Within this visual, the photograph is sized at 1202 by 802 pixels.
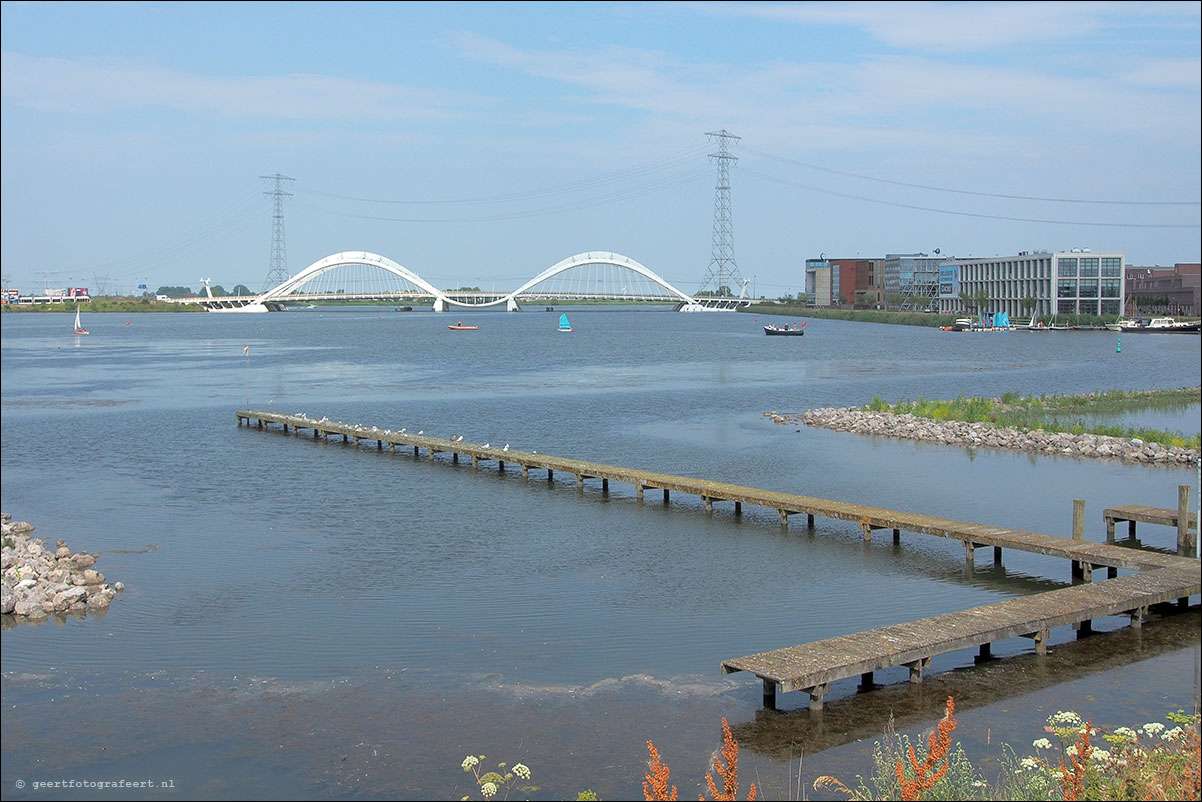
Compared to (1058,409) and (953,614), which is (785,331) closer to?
(1058,409)

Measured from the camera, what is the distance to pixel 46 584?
1410cm

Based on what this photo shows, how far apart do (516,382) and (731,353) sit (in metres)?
27.1

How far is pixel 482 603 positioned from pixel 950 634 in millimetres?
5966

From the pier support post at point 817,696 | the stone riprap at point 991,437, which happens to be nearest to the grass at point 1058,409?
Result: the stone riprap at point 991,437

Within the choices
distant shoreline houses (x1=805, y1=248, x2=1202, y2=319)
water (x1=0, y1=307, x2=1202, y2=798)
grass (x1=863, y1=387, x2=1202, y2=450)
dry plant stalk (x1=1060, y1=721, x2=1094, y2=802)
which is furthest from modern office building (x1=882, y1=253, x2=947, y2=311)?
dry plant stalk (x1=1060, y1=721, x2=1094, y2=802)

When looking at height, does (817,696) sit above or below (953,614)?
below

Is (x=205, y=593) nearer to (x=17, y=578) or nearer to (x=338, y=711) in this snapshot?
(x=17, y=578)


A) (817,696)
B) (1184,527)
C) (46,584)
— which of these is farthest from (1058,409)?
(46,584)

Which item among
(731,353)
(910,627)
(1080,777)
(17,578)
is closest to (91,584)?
(17,578)

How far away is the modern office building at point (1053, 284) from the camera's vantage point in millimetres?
102688

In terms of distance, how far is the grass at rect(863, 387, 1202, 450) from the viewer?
28500 millimetres

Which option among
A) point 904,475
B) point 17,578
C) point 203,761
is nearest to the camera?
point 203,761

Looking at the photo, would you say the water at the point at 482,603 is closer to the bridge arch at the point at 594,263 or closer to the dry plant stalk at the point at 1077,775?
the dry plant stalk at the point at 1077,775

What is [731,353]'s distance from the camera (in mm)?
74688
